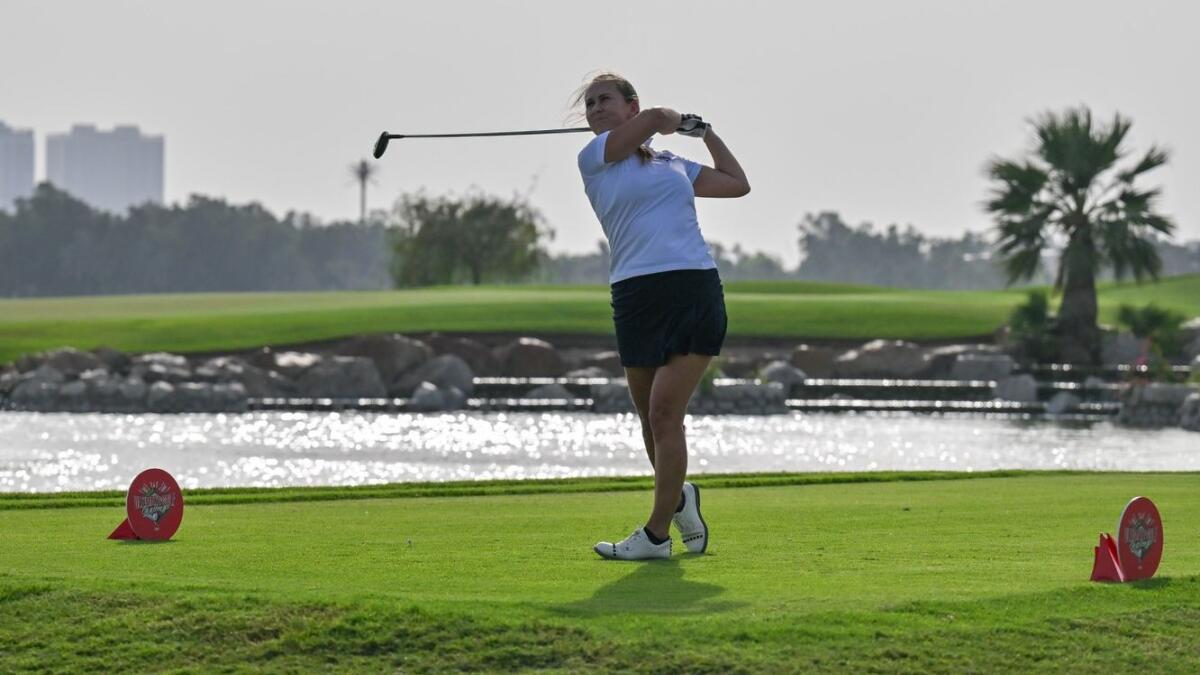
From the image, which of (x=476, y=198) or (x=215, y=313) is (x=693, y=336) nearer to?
(x=215, y=313)

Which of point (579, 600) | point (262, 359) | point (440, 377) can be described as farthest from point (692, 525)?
point (262, 359)

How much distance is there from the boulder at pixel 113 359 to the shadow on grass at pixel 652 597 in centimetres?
3944

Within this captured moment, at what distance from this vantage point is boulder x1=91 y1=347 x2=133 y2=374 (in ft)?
148

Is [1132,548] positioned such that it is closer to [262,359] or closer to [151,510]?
[151,510]

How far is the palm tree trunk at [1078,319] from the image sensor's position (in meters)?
43.9

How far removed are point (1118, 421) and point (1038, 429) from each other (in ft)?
13.2

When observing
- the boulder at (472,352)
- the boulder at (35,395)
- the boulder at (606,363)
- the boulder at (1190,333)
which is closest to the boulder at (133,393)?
the boulder at (35,395)

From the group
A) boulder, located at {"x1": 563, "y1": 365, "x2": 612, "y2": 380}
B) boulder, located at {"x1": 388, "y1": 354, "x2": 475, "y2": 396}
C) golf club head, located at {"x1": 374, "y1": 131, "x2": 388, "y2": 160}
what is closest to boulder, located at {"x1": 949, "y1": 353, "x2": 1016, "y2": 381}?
boulder, located at {"x1": 563, "y1": 365, "x2": 612, "y2": 380}

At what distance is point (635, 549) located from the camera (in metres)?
7.49

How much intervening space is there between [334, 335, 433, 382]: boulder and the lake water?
21.9ft

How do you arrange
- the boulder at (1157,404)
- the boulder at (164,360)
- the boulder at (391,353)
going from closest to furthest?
the boulder at (1157,404)
the boulder at (164,360)
the boulder at (391,353)

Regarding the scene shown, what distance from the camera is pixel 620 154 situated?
7.49 metres

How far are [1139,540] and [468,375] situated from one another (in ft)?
125

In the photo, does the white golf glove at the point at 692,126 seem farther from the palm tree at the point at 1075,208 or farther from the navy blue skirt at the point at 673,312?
the palm tree at the point at 1075,208
